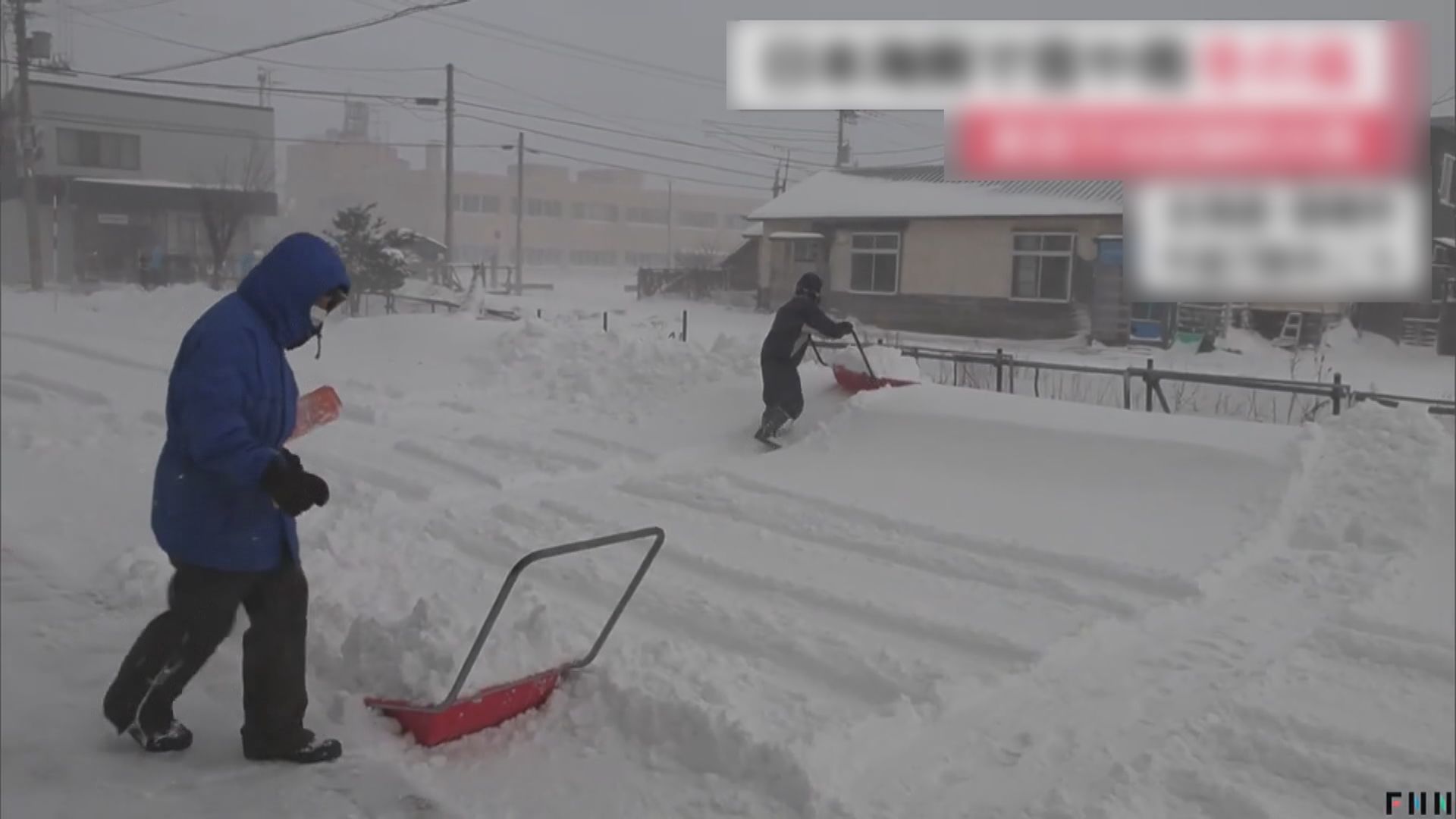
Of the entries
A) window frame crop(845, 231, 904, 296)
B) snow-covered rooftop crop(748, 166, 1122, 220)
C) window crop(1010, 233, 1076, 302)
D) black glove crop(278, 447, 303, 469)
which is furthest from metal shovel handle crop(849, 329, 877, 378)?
black glove crop(278, 447, 303, 469)

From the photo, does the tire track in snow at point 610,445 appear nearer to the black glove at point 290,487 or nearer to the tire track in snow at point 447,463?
the tire track in snow at point 447,463

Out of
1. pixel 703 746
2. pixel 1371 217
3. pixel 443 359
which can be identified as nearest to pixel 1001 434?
pixel 443 359

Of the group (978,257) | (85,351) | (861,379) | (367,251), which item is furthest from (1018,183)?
(861,379)

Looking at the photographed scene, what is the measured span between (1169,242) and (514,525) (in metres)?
3.58

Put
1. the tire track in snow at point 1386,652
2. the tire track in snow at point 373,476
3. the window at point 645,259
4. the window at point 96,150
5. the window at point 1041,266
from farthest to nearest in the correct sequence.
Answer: the tire track in snow at point 373,476
the tire track in snow at point 1386,652
the window at point 1041,266
the window at point 645,259
the window at point 96,150

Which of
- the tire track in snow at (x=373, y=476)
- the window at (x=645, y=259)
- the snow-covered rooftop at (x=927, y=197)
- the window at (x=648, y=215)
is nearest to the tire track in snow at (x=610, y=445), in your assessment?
the tire track in snow at (x=373, y=476)

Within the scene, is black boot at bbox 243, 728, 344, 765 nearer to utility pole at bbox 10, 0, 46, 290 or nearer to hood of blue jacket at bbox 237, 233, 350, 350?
hood of blue jacket at bbox 237, 233, 350, 350

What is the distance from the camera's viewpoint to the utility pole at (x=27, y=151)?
2859mm

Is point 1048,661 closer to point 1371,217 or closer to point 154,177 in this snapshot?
Result: point 1371,217

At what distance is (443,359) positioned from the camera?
6.74 meters

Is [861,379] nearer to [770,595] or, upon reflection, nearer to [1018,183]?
[770,595]
